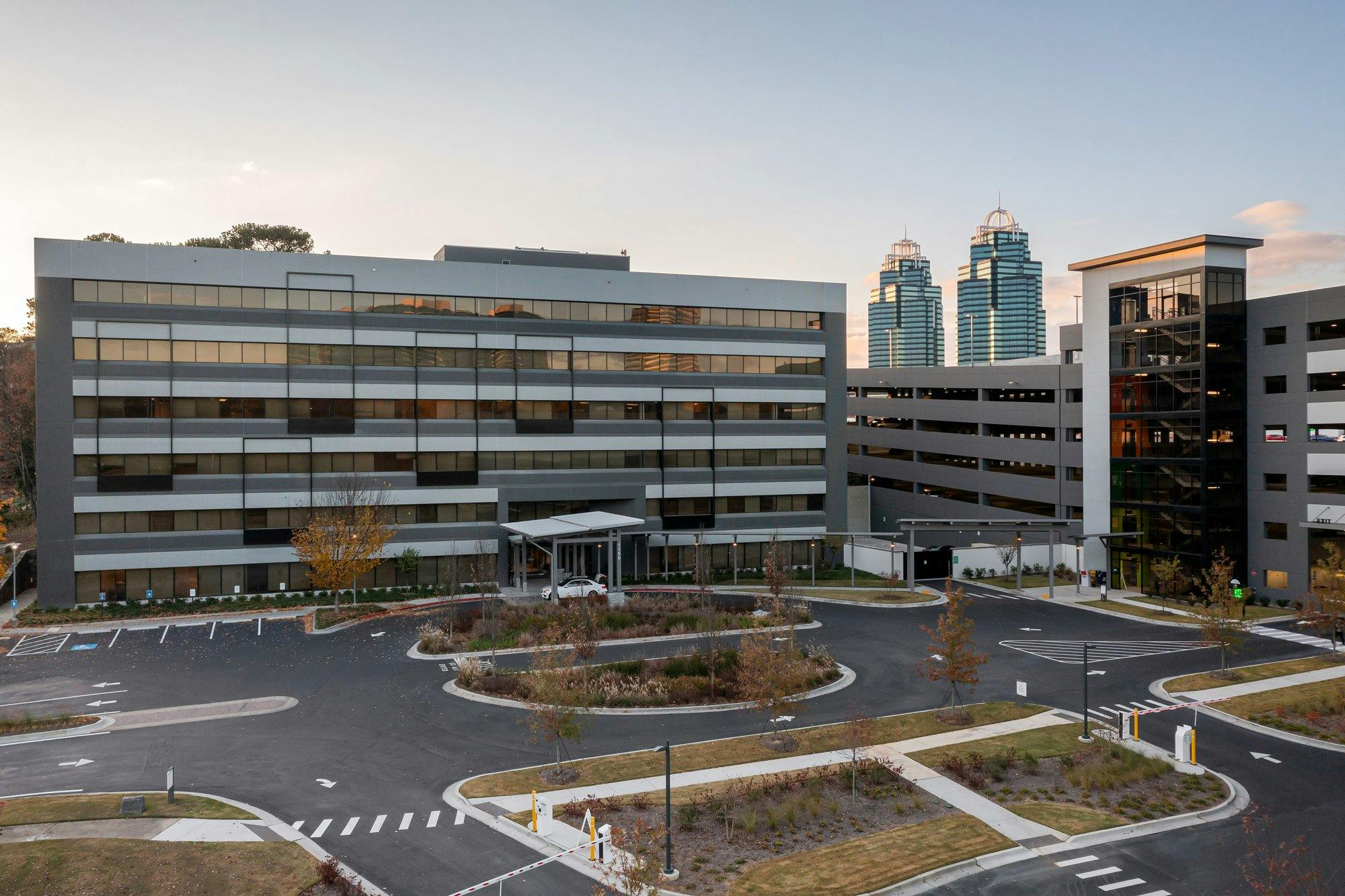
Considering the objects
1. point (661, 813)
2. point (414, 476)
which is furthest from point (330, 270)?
point (661, 813)

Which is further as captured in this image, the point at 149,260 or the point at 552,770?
the point at 149,260

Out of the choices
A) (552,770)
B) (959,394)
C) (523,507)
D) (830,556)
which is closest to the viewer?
(552,770)

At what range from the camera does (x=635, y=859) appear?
50.3ft

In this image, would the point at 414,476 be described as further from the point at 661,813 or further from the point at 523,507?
the point at 661,813

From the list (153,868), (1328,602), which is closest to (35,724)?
(153,868)

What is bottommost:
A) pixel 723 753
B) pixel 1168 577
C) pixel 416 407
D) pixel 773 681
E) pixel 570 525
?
pixel 723 753

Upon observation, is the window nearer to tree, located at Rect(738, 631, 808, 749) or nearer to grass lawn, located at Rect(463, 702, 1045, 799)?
grass lawn, located at Rect(463, 702, 1045, 799)

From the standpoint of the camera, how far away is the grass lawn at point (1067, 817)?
66.7 feet

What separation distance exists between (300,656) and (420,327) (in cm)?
2366

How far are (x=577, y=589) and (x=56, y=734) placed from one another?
1053 inches

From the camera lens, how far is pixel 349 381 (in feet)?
173

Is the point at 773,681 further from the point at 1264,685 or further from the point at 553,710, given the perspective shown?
the point at 1264,685

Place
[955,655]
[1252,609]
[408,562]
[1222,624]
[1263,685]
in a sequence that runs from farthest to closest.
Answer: [408,562] → [1252,609] → [1222,624] → [1263,685] → [955,655]

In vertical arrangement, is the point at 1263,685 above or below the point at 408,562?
below
